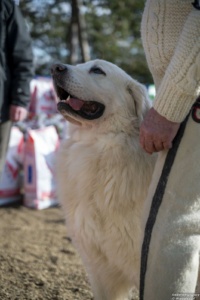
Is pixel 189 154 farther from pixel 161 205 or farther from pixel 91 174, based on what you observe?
pixel 91 174

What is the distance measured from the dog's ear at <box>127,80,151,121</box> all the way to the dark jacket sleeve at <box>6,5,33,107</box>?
1.17 metres

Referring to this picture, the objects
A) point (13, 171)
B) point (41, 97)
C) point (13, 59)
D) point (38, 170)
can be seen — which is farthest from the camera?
point (41, 97)

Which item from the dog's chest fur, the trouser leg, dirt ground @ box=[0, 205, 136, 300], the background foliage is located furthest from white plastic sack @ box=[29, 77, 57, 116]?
the background foliage

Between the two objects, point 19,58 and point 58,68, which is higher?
point 58,68

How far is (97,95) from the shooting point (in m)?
2.47

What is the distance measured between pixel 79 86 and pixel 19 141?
3.11 metres

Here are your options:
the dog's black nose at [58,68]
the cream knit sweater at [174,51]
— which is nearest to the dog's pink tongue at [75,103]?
the dog's black nose at [58,68]

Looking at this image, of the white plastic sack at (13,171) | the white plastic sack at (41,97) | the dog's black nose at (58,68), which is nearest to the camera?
the dog's black nose at (58,68)

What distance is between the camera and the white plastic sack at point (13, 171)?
520 cm

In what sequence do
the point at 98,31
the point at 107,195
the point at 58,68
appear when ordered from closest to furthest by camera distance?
the point at 107,195 < the point at 58,68 < the point at 98,31

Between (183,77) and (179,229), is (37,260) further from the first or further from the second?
(183,77)

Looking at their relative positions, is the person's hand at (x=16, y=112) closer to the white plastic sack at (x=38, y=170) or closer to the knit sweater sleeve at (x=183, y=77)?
the white plastic sack at (x=38, y=170)

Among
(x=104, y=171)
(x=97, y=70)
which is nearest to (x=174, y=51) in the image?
(x=104, y=171)

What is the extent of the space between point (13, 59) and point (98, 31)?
15172mm
